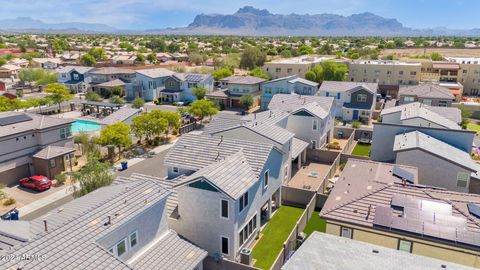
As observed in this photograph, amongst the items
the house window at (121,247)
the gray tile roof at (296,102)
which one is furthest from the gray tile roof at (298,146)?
the house window at (121,247)

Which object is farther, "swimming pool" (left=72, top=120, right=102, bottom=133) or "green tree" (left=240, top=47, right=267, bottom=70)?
"green tree" (left=240, top=47, right=267, bottom=70)

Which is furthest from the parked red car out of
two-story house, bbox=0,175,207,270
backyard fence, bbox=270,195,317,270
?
backyard fence, bbox=270,195,317,270

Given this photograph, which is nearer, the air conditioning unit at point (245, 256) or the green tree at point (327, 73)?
the air conditioning unit at point (245, 256)

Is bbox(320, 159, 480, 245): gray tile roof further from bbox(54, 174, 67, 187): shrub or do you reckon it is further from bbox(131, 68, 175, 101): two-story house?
bbox(131, 68, 175, 101): two-story house

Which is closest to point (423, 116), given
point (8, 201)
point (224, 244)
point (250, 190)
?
point (250, 190)

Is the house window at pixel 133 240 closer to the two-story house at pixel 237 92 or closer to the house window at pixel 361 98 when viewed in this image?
the house window at pixel 361 98

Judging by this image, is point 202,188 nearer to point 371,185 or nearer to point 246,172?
point 246,172
